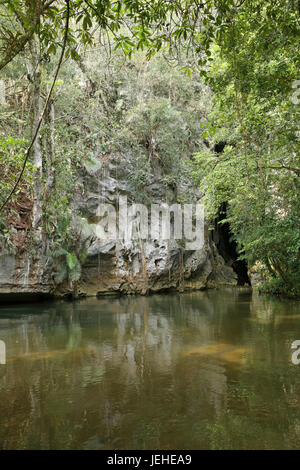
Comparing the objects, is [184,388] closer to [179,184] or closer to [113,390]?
[113,390]

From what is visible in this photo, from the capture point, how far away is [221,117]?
878cm

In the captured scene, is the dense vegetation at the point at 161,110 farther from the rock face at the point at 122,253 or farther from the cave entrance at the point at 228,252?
the cave entrance at the point at 228,252

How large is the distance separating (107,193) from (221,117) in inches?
382

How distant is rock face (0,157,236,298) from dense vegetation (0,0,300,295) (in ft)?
2.18

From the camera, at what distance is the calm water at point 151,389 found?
248cm
